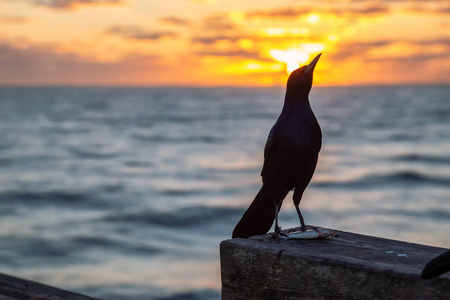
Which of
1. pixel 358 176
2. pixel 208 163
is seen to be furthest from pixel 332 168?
pixel 208 163

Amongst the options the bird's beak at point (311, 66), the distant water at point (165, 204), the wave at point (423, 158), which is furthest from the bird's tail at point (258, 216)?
Answer: the wave at point (423, 158)

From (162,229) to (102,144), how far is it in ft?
88.6

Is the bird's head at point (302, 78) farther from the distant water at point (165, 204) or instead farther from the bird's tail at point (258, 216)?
the distant water at point (165, 204)

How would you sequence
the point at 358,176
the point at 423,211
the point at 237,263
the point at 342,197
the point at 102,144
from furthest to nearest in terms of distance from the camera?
the point at 102,144, the point at 358,176, the point at 342,197, the point at 423,211, the point at 237,263

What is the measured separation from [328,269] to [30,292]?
7.03 feet

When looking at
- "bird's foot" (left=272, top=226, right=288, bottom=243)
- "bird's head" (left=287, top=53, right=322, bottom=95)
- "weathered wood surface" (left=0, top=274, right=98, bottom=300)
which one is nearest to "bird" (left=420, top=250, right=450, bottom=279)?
"bird's foot" (left=272, top=226, right=288, bottom=243)

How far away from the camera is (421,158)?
3331 centimetres

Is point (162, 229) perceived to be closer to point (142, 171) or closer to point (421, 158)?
point (142, 171)

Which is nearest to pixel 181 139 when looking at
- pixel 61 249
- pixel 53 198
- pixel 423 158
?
pixel 423 158

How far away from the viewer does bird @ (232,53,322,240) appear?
10.4 feet

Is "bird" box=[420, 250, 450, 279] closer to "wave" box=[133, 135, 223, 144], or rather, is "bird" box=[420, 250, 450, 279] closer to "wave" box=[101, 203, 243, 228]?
"wave" box=[101, 203, 243, 228]

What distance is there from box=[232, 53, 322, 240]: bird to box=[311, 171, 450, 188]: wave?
20.1 m

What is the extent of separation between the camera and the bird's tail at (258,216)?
3.28 m

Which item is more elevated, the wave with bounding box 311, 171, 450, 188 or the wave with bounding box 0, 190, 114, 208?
the wave with bounding box 311, 171, 450, 188
